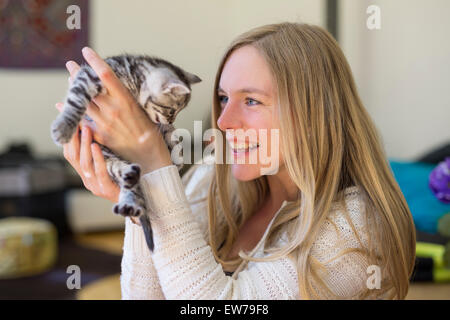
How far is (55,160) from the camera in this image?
9.14 feet

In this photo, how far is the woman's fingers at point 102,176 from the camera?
50 centimetres

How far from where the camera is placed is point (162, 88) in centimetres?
54

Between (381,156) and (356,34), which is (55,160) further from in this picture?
(381,156)

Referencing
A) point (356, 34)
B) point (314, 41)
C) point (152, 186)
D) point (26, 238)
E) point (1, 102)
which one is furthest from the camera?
point (1, 102)

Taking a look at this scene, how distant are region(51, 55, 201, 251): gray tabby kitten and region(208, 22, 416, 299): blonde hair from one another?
70 millimetres

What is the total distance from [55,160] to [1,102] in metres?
0.45

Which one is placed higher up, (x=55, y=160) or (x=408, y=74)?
(x=408, y=74)

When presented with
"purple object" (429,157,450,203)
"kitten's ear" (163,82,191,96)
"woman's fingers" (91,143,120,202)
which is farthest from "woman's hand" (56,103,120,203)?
"purple object" (429,157,450,203)

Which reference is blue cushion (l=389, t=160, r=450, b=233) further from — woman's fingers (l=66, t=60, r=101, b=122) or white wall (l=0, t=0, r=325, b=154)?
woman's fingers (l=66, t=60, r=101, b=122)

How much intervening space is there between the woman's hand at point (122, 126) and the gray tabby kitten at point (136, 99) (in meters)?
0.01

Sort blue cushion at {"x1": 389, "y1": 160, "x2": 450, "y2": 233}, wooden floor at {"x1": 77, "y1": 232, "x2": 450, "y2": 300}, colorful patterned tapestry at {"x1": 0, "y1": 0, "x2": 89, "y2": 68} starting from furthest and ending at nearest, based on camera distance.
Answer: colorful patterned tapestry at {"x1": 0, "y1": 0, "x2": 89, "y2": 68} → blue cushion at {"x1": 389, "y1": 160, "x2": 450, "y2": 233} → wooden floor at {"x1": 77, "y1": 232, "x2": 450, "y2": 300}

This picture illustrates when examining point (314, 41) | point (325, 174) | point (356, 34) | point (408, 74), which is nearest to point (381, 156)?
point (325, 174)

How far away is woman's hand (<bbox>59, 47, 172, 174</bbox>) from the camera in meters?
0.49

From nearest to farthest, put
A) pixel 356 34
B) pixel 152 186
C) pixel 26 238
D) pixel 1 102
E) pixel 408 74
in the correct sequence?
pixel 152 186 < pixel 356 34 < pixel 408 74 < pixel 26 238 < pixel 1 102
